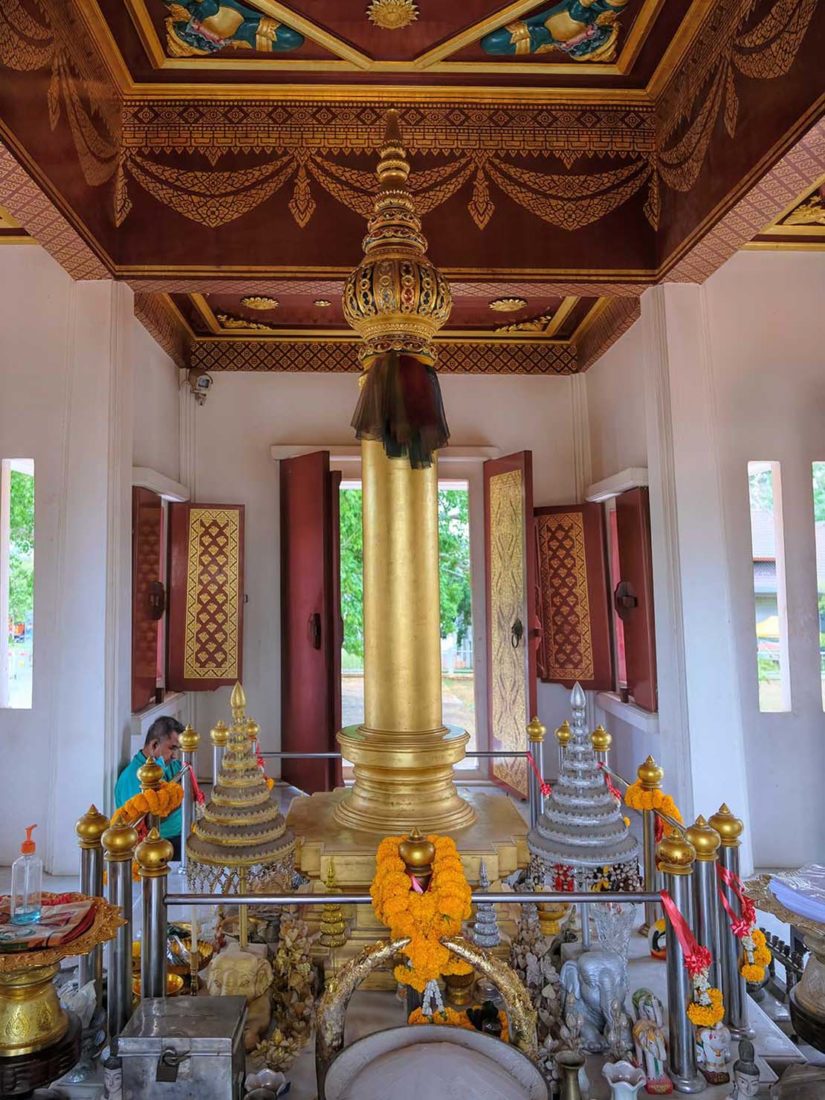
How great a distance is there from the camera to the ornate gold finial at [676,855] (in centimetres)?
170

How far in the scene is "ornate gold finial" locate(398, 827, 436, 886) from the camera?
1.70 meters

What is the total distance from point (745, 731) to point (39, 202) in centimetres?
460

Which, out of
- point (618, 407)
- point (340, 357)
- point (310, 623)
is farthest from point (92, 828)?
point (340, 357)

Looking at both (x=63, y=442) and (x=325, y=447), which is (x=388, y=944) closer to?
(x=63, y=442)

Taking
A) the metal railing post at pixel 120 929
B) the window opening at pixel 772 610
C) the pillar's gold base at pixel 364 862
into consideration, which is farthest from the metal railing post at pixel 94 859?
the window opening at pixel 772 610

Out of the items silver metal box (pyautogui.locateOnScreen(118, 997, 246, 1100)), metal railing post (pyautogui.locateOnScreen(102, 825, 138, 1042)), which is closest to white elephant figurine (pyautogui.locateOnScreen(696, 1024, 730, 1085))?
silver metal box (pyautogui.locateOnScreen(118, 997, 246, 1100))

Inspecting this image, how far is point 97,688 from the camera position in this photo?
12.2ft

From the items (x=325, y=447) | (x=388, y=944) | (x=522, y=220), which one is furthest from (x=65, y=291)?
(x=388, y=944)

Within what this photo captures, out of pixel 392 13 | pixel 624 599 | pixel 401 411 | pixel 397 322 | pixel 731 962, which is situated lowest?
pixel 731 962

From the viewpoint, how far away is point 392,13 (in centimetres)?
311

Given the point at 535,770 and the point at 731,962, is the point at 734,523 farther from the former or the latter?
the point at 731,962

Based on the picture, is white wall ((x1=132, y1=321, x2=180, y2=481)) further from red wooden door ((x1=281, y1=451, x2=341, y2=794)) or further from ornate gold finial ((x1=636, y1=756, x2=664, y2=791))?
ornate gold finial ((x1=636, y1=756, x2=664, y2=791))

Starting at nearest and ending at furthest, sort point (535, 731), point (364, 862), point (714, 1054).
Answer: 1. point (714, 1054)
2. point (364, 862)
3. point (535, 731)

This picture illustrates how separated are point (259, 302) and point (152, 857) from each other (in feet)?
14.2
